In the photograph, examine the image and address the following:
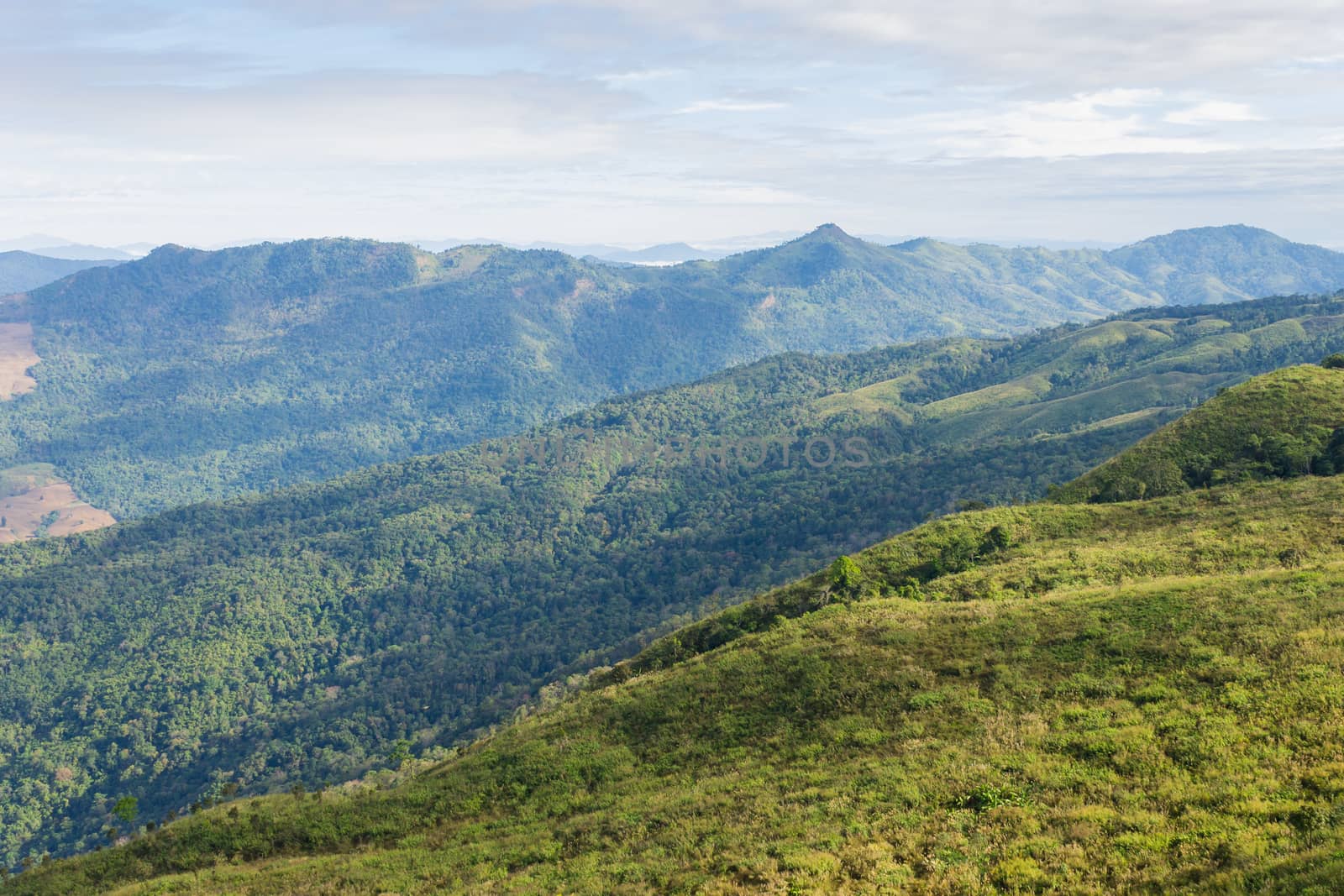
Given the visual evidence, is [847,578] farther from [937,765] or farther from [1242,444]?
[1242,444]

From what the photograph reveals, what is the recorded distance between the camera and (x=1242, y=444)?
93.1 meters

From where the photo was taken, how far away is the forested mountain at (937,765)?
88.0 feet

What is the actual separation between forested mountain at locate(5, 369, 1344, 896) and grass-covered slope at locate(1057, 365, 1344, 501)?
16.9 m

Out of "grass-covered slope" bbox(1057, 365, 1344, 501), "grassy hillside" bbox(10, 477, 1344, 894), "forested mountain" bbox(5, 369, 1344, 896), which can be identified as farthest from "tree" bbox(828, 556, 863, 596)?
"grass-covered slope" bbox(1057, 365, 1344, 501)

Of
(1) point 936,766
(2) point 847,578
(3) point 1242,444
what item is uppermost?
(3) point 1242,444

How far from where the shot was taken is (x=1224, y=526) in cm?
6988

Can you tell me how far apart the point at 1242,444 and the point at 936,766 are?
81800 mm

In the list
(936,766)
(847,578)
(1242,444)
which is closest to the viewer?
(936,766)

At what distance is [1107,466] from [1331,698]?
7547cm

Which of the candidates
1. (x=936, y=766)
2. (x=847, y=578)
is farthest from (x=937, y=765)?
(x=847, y=578)

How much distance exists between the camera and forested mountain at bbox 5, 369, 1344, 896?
26.8 metres

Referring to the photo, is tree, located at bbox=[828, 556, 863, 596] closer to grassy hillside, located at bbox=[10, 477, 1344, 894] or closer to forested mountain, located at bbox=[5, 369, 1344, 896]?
forested mountain, located at bbox=[5, 369, 1344, 896]

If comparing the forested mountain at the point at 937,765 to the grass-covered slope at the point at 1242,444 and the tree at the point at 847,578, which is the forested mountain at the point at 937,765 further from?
the grass-covered slope at the point at 1242,444

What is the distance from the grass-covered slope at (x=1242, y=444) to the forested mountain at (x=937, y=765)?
16.9 meters
